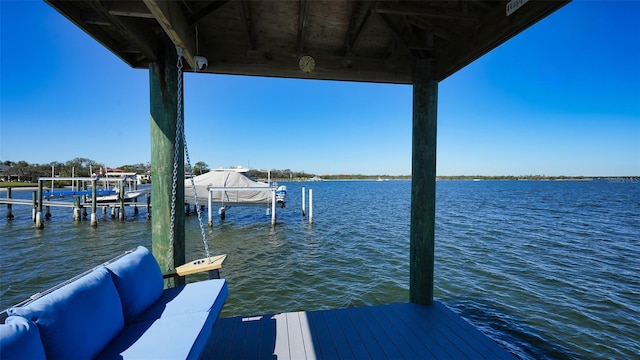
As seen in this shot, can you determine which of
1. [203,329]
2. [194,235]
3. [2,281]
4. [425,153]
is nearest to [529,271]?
[425,153]

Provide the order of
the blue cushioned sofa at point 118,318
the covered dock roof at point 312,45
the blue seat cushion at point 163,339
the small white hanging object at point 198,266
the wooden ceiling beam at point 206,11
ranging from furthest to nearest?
1. the small white hanging object at point 198,266
2. the wooden ceiling beam at point 206,11
3. the covered dock roof at point 312,45
4. the blue seat cushion at point 163,339
5. the blue cushioned sofa at point 118,318

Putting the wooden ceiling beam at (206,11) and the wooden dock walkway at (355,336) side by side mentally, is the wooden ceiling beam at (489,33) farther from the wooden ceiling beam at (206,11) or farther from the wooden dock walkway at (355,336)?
the wooden dock walkway at (355,336)

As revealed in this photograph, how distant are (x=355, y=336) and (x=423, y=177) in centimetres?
176

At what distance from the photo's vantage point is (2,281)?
6594mm

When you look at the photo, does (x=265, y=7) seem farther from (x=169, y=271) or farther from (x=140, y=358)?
(x=140, y=358)

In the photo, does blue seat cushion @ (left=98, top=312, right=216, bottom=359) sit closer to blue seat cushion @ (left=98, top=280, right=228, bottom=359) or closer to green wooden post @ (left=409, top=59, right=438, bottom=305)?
blue seat cushion @ (left=98, top=280, right=228, bottom=359)

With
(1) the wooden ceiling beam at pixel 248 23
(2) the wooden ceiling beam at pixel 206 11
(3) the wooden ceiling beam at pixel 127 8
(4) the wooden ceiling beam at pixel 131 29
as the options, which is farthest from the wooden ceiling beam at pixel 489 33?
(4) the wooden ceiling beam at pixel 131 29

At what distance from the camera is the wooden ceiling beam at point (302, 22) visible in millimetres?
2371

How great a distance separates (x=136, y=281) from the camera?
215 centimetres

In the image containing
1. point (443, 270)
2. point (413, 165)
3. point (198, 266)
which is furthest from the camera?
point (443, 270)

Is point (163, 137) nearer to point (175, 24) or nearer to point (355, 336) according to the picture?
point (175, 24)

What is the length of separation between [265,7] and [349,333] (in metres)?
3.06

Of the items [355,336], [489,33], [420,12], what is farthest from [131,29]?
[355,336]

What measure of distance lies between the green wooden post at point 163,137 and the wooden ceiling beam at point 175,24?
259 mm
